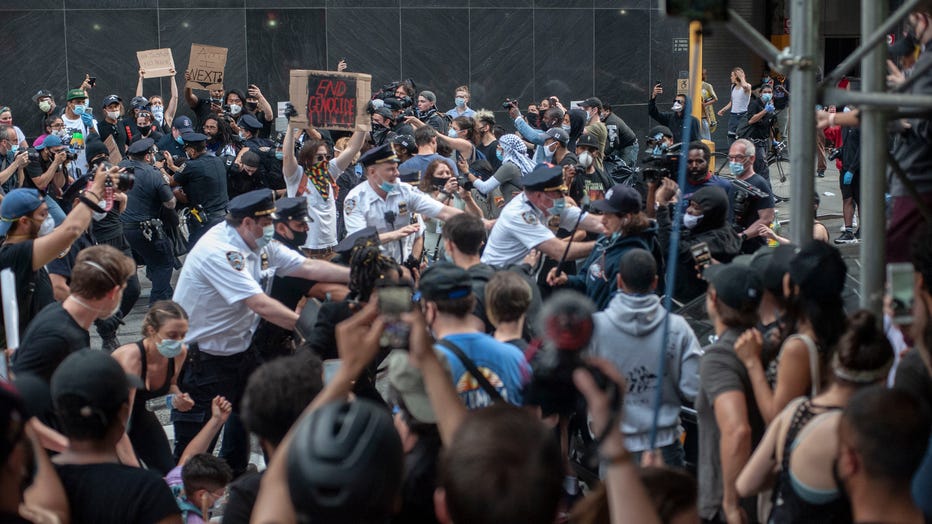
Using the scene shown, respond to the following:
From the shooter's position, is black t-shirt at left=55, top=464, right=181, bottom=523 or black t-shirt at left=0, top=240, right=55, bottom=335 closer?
A: black t-shirt at left=55, top=464, right=181, bottom=523

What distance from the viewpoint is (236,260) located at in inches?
258

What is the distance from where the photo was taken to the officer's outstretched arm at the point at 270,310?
21.3 feet

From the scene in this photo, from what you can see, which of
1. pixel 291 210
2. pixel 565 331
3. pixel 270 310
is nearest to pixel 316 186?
pixel 291 210

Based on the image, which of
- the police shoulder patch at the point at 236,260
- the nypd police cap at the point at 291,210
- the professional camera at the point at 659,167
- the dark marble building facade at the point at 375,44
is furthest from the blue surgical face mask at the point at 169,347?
the dark marble building facade at the point at 375,44

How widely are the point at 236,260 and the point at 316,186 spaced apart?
3.31 meters

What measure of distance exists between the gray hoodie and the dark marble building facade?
14562 millimetres

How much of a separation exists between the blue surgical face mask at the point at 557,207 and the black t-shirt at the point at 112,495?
481 cm

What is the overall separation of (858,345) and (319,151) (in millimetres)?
7212

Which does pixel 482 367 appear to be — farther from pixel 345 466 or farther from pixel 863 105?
pixel 345 466

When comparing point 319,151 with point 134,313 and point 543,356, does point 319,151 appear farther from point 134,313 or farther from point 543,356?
point 543,356

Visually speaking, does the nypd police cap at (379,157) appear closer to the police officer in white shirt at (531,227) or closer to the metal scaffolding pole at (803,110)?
the police officer in white shirt at (531,227)

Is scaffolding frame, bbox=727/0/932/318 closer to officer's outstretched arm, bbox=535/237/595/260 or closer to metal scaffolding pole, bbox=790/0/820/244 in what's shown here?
metal scaffolding pole, bbox=790/0/820/244

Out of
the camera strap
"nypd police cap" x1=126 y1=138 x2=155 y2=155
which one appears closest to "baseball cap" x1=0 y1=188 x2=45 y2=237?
the camera strap

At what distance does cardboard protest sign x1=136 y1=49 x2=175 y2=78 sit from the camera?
671 inches
